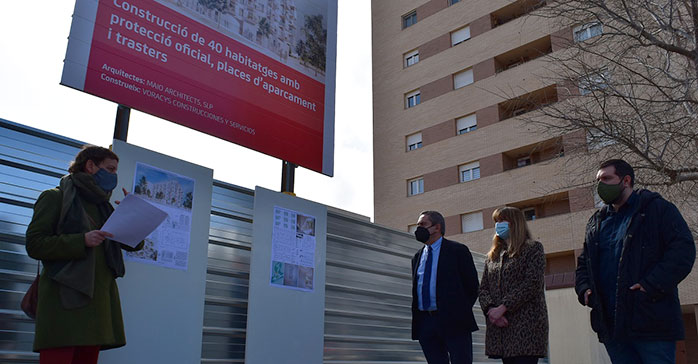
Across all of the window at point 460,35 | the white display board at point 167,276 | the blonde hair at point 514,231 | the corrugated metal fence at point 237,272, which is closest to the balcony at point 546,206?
the window at point 460,35

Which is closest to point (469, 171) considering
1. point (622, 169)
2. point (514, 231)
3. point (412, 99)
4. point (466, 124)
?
point (466, 124)

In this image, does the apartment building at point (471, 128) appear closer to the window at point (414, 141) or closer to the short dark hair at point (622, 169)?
the window at point (414, 141)

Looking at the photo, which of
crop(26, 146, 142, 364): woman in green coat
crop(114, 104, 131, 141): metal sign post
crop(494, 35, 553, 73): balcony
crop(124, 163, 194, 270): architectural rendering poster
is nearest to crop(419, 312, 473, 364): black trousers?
crop(124, 163, 194, 270): architectural rendering poster

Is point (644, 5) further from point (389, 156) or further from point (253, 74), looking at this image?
point (389, 156)

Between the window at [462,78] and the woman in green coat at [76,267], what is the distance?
2572 centimetres

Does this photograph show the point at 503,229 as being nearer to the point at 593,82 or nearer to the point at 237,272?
the point at 237,272

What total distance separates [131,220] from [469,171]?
80.1ft

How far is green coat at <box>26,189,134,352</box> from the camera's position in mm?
3326

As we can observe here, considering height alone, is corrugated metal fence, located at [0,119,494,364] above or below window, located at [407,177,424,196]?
below

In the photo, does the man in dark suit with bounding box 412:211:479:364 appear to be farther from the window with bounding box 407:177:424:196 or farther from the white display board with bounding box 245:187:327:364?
the window with bounding box 407:177:424:196

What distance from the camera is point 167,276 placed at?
524 centimetres

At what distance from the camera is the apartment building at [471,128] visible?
23.9 meters

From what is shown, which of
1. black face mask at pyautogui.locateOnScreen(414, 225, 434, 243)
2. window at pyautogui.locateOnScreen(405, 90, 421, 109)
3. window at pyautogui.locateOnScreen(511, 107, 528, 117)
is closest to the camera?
black face mask at pyautogui.locateOnScreen(414, 225, 434, 243)

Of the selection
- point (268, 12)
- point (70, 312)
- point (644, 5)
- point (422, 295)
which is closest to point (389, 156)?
point (644, 5)
